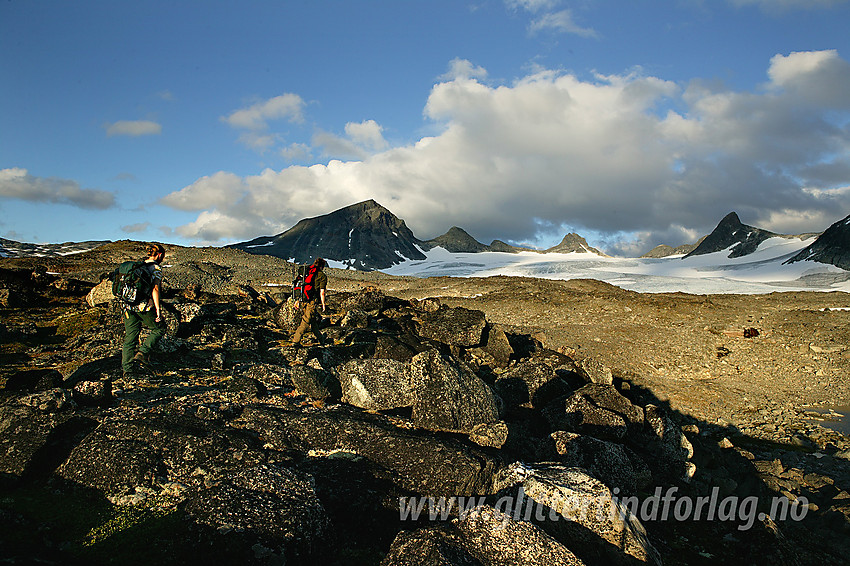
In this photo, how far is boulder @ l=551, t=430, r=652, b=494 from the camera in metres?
6.77

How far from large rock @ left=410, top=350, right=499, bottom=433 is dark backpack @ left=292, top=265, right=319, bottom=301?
178 inches

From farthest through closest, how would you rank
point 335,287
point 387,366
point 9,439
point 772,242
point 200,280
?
point 772,242, point 335,287, point 200,280, point 387,366, point 9,439

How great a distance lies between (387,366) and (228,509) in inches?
166

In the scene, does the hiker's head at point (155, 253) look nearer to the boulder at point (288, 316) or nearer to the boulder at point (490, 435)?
the boulder at point (288, 316)

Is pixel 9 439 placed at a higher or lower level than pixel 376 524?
higher

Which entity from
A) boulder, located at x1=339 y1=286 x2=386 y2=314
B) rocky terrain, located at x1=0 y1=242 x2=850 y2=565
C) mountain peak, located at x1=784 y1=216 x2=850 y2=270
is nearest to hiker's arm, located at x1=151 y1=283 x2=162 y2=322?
rocky terrain, located at x1=0 y1=242 x2=850 y2=565

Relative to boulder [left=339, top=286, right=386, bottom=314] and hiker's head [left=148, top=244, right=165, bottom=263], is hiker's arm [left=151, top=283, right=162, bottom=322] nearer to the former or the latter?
hiker's head [left=148, top=244, right=165, bottom=263]

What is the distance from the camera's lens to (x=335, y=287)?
41.6 metres

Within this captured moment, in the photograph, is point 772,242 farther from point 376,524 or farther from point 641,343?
point 376,524

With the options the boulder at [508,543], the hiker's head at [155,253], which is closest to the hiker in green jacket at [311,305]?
the hiker's head at [155,253]

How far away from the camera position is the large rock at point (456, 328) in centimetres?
1280

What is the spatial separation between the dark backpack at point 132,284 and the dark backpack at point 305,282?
362 centimetres

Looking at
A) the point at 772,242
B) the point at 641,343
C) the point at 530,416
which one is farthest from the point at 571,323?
the point at 772,242

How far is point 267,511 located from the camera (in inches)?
176
